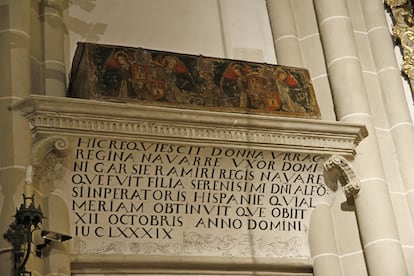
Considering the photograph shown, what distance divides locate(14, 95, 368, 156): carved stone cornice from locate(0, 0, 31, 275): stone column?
4.7 inches

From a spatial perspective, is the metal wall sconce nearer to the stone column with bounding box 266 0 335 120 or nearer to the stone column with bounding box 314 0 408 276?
the stone column with bounding box 314 0 408 276

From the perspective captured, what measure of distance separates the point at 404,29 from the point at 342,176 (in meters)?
1.97

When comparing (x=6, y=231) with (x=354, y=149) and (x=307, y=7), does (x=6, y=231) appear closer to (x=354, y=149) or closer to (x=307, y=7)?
(x=354, y=149)

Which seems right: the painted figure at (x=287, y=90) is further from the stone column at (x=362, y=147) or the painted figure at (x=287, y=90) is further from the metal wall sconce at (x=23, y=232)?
the metal wall sconce at (x=23, y=232)

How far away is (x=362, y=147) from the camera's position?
7508 millimetres

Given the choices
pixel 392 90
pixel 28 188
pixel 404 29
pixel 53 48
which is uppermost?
pixel 404 29

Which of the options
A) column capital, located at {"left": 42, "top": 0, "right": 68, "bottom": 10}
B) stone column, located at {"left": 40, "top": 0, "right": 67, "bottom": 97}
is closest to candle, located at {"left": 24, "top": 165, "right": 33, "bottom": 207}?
stone column, located at {"left": 40, "top": 0, "right": 67, "bottom": 97}

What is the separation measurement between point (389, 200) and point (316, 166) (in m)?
0.63

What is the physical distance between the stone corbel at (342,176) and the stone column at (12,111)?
7.77ft

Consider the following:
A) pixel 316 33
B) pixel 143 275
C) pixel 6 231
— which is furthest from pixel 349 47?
pixel 6 231

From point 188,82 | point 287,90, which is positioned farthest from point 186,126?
point 287,90

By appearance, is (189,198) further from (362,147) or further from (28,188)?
(362,147)

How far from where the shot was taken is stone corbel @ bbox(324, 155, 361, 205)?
7230 millimetres

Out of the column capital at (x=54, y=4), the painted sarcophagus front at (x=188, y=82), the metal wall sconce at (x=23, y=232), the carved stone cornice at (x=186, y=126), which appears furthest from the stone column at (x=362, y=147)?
the metal wall sconce at (x=23, y=232)
